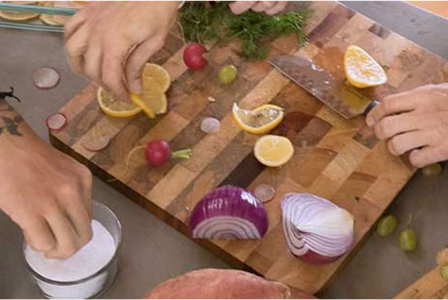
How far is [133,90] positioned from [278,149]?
31 cm

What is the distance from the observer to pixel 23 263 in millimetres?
1502

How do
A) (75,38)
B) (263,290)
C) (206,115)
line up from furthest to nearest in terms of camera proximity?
(206,115), (75,38), (263,290)

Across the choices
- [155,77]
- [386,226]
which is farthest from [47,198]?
[386,226]

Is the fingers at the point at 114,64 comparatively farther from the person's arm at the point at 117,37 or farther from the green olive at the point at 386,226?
the green olive at the point at 386,226

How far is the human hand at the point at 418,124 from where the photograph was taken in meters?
1.62

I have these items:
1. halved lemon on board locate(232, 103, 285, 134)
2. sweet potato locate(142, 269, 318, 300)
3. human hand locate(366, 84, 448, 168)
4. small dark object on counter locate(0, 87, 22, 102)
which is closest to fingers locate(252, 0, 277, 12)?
halved lemon on board locate(232, 103, 285, 134)

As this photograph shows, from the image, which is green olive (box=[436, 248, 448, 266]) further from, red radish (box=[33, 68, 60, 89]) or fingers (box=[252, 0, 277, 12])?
red radish (box=[33, 68, 60, 89])

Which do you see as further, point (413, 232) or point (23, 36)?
point (23, 36)

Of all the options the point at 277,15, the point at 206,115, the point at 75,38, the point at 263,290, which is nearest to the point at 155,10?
the point at 75,38

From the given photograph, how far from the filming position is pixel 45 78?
178cm

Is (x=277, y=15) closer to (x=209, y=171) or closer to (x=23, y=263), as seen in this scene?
(x=209, y=171)

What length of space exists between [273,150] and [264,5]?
0.32 meters

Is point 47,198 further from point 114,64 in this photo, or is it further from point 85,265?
point 114,64

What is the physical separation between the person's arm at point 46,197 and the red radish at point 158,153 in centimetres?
30
